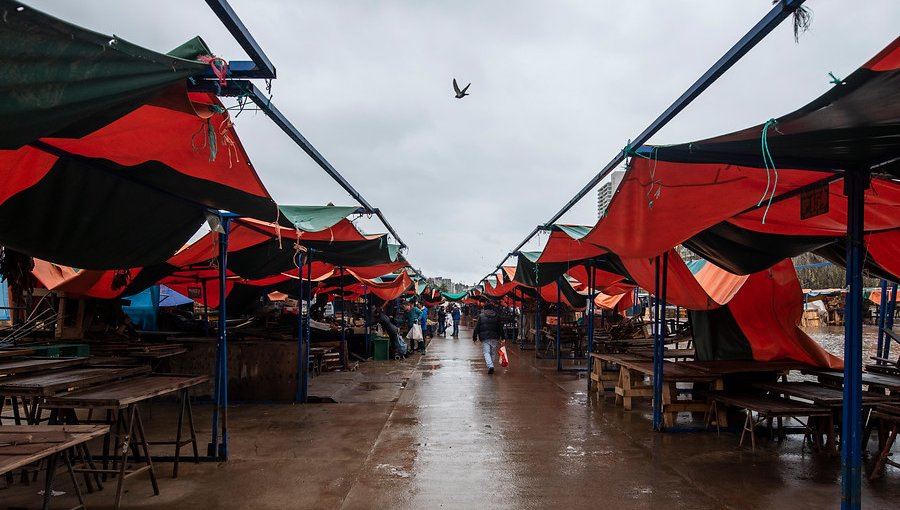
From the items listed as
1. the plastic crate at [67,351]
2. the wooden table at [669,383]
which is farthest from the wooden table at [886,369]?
the plastic crate at [67,351]

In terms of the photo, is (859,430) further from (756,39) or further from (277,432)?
(277,432)

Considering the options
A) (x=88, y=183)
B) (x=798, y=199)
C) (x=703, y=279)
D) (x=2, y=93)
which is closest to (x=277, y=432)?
(x=88, y=183)

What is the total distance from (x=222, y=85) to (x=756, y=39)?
302 centimetres

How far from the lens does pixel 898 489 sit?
517 cm

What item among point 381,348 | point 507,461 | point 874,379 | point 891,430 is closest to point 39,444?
point 507,461

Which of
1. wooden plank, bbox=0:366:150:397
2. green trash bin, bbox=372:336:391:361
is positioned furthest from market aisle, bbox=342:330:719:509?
green trash bin, bbox=372:336:391:361

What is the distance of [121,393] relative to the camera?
440 cm

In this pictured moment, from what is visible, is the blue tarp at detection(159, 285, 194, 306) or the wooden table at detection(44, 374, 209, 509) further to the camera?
the blue tarp at detection(159, 285, 194, 306)

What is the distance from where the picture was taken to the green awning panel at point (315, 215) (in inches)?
243

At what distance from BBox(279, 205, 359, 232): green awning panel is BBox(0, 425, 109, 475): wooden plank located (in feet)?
9.45

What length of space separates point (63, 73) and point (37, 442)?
7.94ft

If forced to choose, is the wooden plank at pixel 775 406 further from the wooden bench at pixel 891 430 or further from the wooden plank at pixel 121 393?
the wooden plank at pixel 121 393

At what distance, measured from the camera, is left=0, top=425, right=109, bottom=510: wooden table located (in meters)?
2.94

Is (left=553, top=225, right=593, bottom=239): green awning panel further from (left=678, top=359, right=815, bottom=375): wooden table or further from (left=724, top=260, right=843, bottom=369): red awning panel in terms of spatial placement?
(left=724, top=260, right=843, bottom=369): red awning panel
